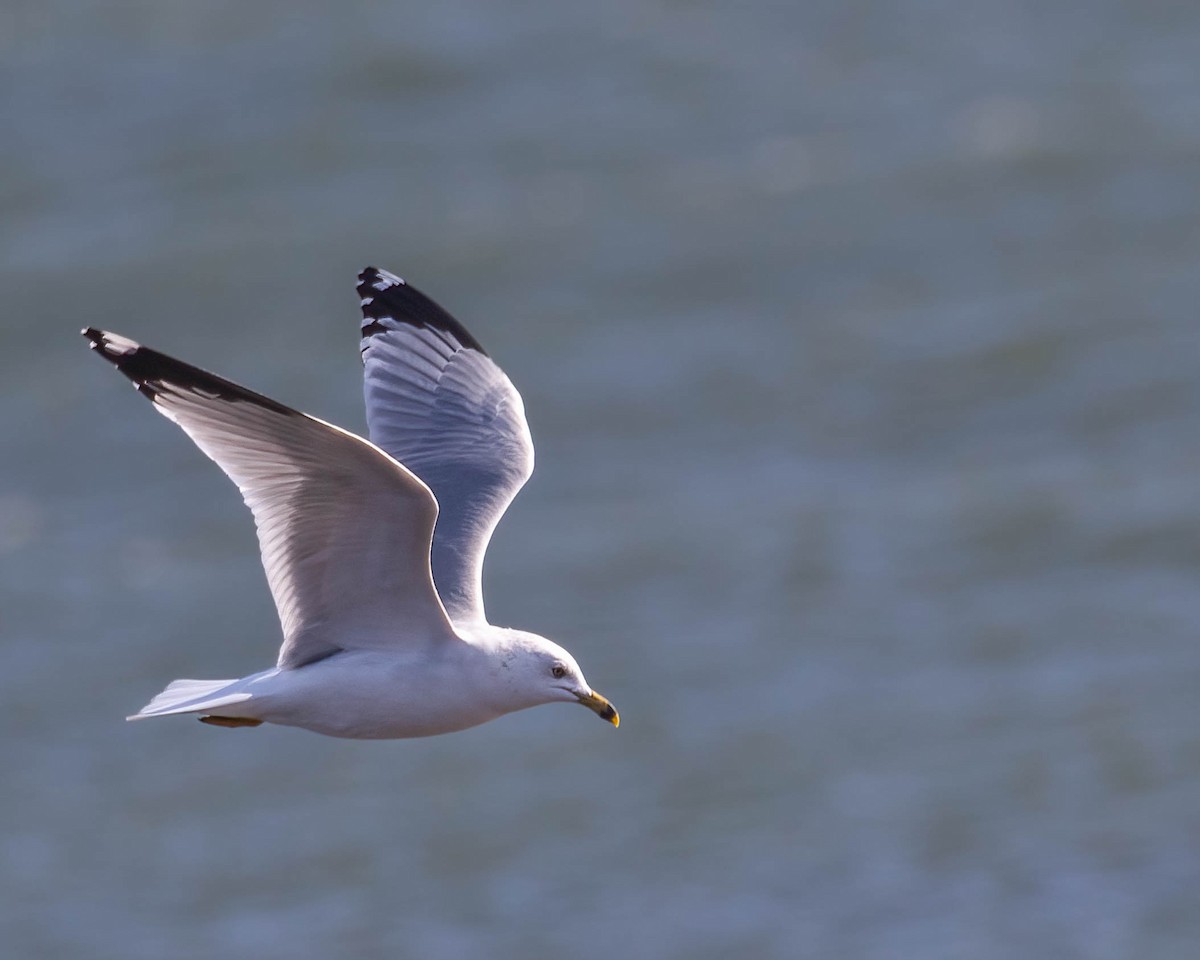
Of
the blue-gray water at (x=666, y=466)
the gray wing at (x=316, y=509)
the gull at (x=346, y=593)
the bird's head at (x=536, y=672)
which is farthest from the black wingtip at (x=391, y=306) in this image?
the blue-gray water at (x=666, y=466)

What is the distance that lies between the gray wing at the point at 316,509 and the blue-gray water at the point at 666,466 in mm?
9504

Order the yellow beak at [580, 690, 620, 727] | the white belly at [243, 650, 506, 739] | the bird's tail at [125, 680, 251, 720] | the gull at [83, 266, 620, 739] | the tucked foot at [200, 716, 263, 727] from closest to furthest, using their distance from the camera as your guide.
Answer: the gull at [83, 266, 620, 739] → the bird's tail at [125, 680, 251, 720] → the white belly at [243, 650, 506, 739] → the tucked foot at [200, 716, 263, 727] → the yellow beak at [580, 690, 620, 727]

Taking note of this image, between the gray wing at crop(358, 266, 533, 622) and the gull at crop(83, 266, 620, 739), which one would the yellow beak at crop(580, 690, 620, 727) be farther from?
the gray wing at crop(358, 266, 533, 622)

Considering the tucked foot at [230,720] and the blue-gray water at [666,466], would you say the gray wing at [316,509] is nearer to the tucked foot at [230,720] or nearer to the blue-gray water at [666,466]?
the tucked foot at [230,720]

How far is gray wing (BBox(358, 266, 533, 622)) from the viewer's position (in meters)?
7.52

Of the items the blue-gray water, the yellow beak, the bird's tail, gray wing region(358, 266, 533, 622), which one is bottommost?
the bird's tail

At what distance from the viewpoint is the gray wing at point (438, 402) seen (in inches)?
296

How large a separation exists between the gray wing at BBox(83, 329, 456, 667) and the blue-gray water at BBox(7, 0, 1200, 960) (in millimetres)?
9504

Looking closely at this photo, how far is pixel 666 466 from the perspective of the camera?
20938 millimetres

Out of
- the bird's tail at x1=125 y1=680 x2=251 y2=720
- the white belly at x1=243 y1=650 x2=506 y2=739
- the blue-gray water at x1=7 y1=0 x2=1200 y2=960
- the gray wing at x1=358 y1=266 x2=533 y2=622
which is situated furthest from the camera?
the blue-gray water at x1=7 y1=0 x2=1200 y2=960

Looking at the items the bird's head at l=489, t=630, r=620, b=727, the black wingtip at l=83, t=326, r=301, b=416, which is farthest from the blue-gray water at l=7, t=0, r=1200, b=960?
the black wingtip at l=83, t=326, r=301, b=416

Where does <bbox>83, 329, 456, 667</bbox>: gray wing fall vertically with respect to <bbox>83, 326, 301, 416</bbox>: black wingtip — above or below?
below

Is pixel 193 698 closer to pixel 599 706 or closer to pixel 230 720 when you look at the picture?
pixel 230 720

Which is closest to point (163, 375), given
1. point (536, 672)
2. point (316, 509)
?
point (316, 509)
